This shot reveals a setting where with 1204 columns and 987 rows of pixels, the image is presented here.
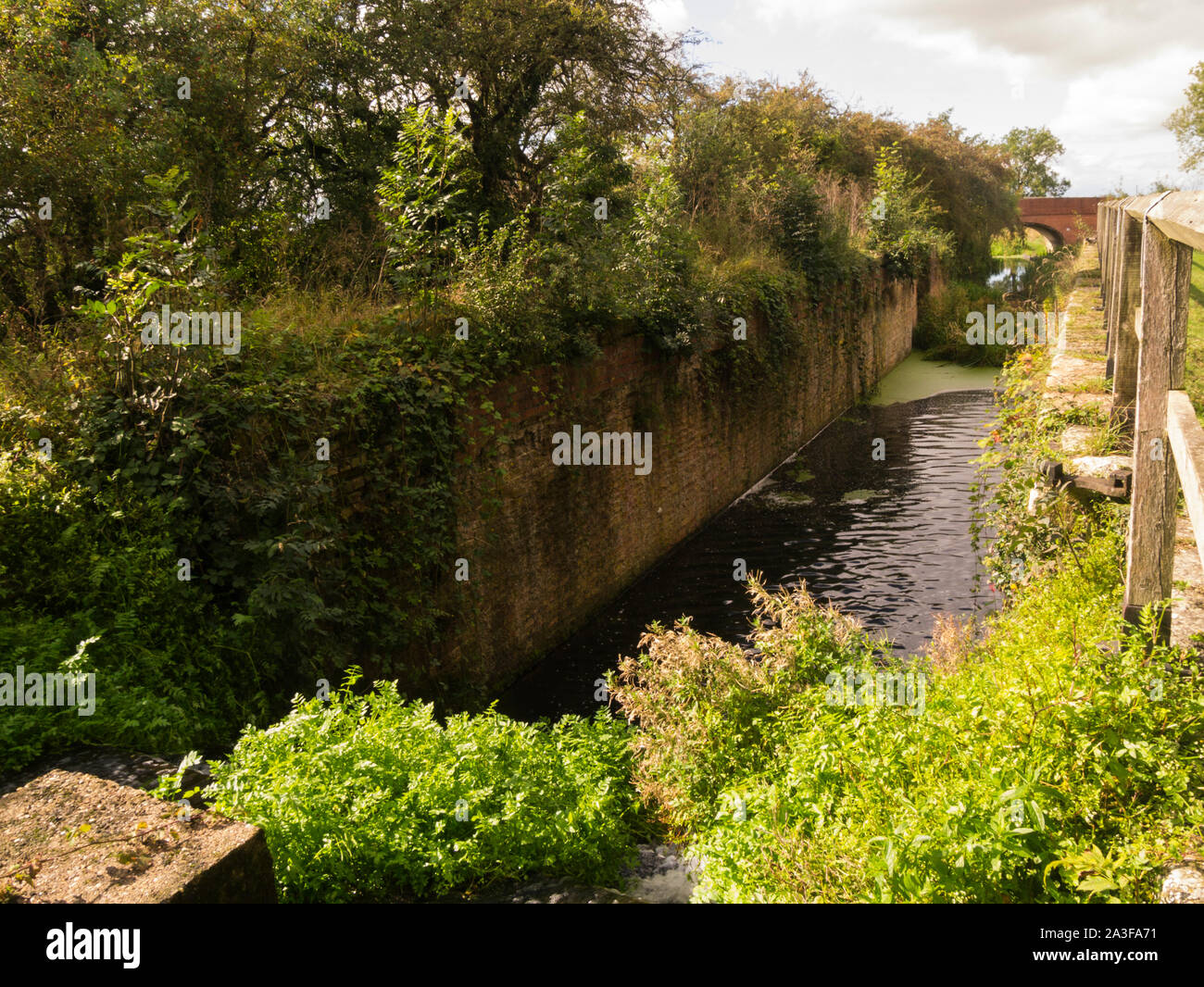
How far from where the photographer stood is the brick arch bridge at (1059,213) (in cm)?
5019

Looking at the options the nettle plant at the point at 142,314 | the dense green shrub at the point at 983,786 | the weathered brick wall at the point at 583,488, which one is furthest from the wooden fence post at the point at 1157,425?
the nettle plant at the point at 142,314

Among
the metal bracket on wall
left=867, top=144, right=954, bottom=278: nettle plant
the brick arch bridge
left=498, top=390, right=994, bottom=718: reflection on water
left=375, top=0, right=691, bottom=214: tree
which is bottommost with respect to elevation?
left=498, top=390, right=994, bottom=718: reflection on water

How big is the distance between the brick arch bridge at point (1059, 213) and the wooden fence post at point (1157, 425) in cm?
5362

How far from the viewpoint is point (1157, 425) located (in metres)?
4.05

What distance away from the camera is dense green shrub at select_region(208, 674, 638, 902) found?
10.4 ft

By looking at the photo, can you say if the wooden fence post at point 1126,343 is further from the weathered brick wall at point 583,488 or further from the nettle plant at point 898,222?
the nettle plant at point 898,222

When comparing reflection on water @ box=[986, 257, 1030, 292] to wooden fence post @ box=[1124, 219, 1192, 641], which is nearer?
wooden fence post @ box=[1124, 219, 1192, 641]

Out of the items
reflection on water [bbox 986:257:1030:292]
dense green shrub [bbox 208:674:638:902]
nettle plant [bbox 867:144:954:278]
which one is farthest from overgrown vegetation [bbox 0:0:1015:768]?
reflection on water [bbox 986:257:1030:292]

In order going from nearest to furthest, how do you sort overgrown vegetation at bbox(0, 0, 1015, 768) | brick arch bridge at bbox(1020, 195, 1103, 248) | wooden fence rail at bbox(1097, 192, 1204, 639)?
wooden fence rail at bbox(1097, 192, 1204, 639)
overgrown vegetation at bbox(0, 0, 1015, 768)
brick arch bridge at bbox(1020, 195, 1103, 248)

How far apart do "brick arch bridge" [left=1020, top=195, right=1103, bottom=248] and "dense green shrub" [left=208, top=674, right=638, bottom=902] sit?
55.7 m

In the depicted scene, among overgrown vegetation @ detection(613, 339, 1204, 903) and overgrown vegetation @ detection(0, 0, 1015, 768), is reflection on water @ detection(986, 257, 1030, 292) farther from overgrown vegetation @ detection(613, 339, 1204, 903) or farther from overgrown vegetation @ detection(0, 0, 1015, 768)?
overgrown vegetation @ detection(613, 339, 1204, 903)

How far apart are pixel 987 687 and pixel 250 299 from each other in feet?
21.4

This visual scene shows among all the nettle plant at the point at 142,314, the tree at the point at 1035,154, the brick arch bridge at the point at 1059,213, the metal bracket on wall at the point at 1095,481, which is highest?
the tree at the point at 1035,154
